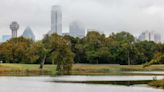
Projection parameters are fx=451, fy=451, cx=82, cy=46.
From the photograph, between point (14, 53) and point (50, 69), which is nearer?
point (50, 69)

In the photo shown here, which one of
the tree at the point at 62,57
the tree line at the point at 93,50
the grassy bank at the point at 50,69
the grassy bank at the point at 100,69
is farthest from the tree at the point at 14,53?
the tree at the point at 62,57

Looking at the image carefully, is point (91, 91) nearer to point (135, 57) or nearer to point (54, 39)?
point (54, 39)

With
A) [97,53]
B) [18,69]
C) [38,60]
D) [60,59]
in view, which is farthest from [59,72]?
[97,53]

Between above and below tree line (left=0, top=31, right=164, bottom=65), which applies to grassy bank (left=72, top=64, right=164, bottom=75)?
below

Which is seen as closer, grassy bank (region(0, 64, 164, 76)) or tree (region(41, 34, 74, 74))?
grassy bank (region(0, 64, 164, 76))

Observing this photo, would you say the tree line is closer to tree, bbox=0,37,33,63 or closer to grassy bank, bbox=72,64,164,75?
tree, bbox=0,37,33,63

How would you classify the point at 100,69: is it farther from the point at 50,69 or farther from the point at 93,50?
the point at 93,50

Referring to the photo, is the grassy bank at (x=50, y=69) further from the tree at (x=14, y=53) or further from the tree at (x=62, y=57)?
the tree at (x=14, y=53)

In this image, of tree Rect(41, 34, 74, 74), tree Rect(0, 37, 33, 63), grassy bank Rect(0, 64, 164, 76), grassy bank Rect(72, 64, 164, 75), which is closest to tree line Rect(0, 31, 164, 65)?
tree Rect(0, 37, 33, 63)

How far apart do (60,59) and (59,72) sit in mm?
3214

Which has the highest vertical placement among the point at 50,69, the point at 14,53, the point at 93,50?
the point at 93,50

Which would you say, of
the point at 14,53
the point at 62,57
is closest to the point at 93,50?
the point at 14,53

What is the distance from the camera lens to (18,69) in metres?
104

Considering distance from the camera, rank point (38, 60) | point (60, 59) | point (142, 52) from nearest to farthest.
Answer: point (60, 59), point (38, 60), point (142, 52)
